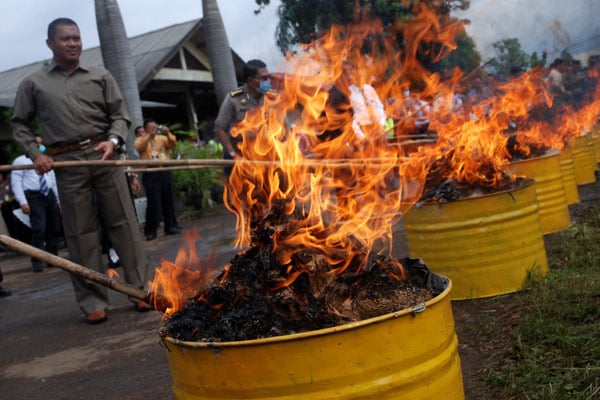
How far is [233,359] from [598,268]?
10.8 feet

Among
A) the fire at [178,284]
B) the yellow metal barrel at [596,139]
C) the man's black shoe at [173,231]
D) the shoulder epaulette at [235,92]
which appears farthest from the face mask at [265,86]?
the yellow metal barrel at [596,139]

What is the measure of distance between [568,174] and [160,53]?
14.4m

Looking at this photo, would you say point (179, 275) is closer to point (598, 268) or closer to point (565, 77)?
point (598, 268)

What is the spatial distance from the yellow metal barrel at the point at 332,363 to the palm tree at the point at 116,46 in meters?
12.2

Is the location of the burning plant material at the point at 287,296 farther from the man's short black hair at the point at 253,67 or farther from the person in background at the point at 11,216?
the person in background at the point at 11,216

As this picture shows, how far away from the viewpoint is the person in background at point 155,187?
36.7 feet

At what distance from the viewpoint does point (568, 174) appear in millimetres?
7961

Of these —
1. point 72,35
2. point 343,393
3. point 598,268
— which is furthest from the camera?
point 72,35

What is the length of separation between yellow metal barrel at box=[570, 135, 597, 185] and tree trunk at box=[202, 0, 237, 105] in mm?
9192

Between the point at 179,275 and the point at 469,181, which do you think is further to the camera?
the point at 469,181

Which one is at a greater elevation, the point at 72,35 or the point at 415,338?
the point at 72,35

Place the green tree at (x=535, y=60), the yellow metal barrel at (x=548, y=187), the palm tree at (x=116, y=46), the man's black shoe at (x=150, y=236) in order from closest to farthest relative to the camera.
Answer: the yellow metal barrel at (x=548, y=187)
the man's black shoe at (x=150, y=236)
the palm tree at (x=116, y=46)
the green tree at (x=535, y=60)

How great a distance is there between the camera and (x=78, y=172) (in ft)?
18.3

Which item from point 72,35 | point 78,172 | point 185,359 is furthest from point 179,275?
point 72,35
